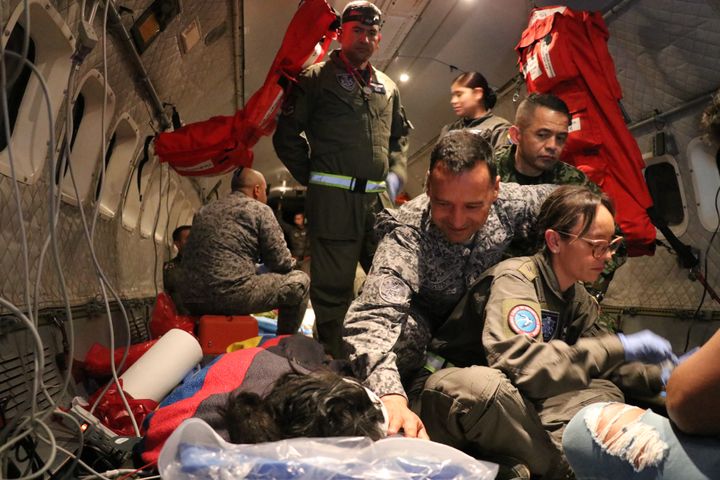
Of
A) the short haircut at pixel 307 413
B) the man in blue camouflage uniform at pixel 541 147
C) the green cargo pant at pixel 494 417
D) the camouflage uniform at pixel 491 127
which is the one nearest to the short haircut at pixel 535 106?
the man in blue camouflage uniform at pixel 541 147

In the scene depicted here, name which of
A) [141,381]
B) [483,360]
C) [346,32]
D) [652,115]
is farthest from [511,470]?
[652,115]

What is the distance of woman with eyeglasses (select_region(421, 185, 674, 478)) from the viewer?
1.53m

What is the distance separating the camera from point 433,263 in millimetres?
2104

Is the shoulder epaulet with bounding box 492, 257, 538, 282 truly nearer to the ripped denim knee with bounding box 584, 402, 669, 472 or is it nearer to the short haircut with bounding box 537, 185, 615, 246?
the short haircut with bounding box 537, 185, 615, 246

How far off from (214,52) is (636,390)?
441 centimetres

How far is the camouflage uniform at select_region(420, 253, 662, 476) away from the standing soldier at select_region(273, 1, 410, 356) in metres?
1.38

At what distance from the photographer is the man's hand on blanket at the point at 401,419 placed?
58.3 inches

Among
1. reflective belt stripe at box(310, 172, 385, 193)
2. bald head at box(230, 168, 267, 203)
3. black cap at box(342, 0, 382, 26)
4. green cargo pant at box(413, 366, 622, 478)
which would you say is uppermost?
black cap at box(342, 0, 382, 26)

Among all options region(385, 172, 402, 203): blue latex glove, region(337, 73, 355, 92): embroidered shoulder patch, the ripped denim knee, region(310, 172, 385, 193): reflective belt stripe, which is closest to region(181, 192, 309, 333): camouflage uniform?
region(310, 172, 385, 193): reflective belt stripe

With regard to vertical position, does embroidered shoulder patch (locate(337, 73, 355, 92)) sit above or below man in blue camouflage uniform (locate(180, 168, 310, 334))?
above

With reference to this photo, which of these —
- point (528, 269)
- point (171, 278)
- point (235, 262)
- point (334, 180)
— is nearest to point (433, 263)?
point (528, 269)

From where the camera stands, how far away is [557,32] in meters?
3.45

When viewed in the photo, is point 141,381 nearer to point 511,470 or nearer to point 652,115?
point 511,470

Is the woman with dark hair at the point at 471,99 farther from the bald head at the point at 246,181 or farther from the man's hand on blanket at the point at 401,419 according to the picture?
the man's hand on blanket at the point at 401,419
